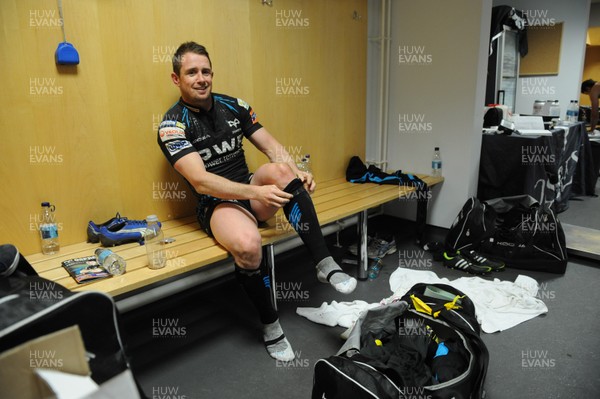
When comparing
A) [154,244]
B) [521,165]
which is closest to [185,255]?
[154,244]

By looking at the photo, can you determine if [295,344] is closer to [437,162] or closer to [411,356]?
[411,356]

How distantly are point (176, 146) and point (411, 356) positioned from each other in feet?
4.18

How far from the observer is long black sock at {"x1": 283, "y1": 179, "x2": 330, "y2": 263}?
1854 mm

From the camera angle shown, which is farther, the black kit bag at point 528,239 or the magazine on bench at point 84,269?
the black kit bag at point 528,239

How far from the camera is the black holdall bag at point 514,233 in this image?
2518 millimetres

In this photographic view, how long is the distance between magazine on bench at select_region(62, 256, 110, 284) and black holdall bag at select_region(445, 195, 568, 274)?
84.5 inches

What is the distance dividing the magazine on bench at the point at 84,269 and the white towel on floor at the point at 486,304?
1012 millimetres

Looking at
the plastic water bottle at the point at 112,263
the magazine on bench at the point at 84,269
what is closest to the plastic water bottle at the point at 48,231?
the magazine on bench at the point at 84,269

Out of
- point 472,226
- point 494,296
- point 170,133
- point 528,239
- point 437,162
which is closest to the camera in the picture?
point 170,133

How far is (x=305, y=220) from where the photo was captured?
6.07ft

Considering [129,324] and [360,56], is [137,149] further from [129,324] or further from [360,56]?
[360,56]

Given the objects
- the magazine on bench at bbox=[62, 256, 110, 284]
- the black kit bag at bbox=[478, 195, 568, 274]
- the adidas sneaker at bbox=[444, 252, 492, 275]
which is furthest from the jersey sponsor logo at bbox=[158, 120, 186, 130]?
the black kit bag at bbox=[478, 195, 568, 274]

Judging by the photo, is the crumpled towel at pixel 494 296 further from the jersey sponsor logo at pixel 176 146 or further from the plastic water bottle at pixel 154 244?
the jersey sponsor logo at pixel 176 146

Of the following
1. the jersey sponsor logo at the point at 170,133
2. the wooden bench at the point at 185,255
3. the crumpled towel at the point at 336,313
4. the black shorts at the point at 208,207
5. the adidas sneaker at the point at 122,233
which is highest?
the jersey sponsor logo at the point at 170,133
